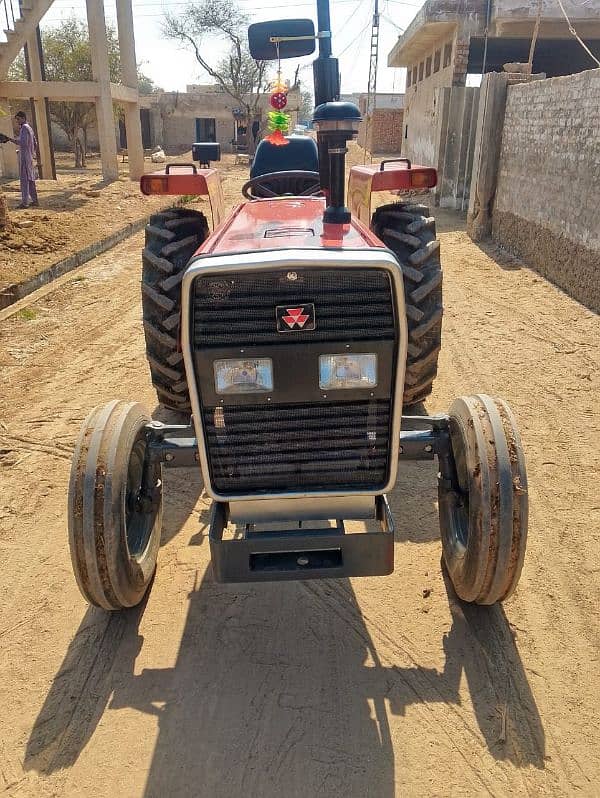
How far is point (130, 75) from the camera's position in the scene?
19594mm

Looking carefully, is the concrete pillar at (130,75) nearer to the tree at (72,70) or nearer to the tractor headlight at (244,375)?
the tree at (72,70)

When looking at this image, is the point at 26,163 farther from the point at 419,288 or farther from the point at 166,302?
the point at 419,288

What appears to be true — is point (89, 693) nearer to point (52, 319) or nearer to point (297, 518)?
point (297, 518)

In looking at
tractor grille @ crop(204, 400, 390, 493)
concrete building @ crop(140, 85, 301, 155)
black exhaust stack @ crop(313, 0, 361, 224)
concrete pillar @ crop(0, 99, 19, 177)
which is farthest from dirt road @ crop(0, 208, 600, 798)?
concrete building @ crop(140, 85, 301, 155)

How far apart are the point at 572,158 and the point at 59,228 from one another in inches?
306

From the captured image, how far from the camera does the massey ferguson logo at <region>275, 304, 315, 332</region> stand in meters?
2.35

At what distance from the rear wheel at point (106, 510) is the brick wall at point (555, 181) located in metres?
5.54

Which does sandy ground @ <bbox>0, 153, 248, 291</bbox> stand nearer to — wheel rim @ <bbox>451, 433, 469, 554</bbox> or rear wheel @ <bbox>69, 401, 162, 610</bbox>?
rear wheel @ <bbox>69, 401, 162, 610</bbox>

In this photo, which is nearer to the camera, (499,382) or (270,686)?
(270,686)

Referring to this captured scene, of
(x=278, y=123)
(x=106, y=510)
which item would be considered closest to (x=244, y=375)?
(x=106, y=510)

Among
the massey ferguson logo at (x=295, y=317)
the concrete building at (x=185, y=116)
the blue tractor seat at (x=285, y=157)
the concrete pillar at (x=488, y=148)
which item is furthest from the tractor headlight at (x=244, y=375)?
the concrete building at (x=185, y=116)

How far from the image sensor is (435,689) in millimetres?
2605

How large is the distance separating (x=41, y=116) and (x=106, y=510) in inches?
743

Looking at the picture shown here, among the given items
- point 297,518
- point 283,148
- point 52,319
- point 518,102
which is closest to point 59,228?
point 52,319
